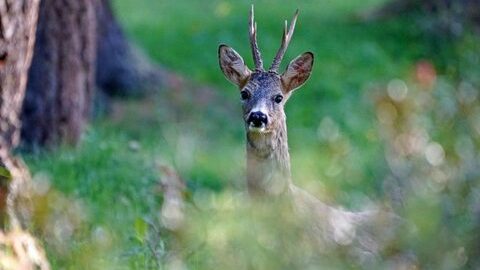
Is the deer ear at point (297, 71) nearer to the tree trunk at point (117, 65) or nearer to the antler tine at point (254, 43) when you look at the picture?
the antler tine at point (254, 43)

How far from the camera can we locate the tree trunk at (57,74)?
415 inches

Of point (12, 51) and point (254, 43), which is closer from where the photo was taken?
point (12, 51)

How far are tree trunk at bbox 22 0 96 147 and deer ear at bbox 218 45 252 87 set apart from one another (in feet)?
10.1

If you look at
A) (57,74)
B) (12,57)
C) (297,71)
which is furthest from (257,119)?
(57,74)

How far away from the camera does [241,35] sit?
17016 millimetres

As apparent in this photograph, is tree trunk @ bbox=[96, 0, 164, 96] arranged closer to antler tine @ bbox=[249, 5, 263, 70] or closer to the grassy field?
the grassy field

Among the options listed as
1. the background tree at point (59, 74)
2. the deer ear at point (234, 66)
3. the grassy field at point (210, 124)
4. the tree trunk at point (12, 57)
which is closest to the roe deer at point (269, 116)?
the deer ear at point (234, 66)

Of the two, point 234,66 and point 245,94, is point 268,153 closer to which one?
point 245,94

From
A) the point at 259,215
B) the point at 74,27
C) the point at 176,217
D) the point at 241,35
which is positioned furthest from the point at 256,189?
the point at 241,35

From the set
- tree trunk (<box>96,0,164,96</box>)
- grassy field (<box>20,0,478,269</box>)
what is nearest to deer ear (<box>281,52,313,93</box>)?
grassy field (<box>20,0,478,269</box>)

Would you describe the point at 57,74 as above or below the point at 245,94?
below

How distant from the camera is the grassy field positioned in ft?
16.7

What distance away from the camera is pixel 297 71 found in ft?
24.6

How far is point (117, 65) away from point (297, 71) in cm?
658
